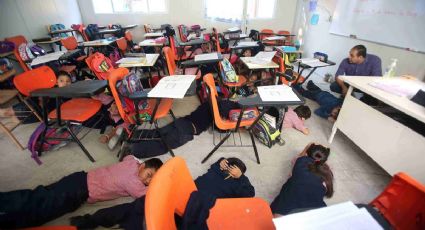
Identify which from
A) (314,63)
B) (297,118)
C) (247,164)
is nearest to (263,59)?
(314,63)

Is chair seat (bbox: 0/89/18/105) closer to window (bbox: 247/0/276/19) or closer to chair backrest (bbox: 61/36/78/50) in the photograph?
chair backrest (bbox: 61/36/78/50)

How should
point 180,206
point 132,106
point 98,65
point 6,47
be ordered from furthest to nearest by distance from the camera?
1. point 6,47
2. point 98,65
3. point 132,106
4. point 180,206

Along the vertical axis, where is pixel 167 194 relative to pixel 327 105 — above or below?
above

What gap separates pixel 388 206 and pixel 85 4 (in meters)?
7.29

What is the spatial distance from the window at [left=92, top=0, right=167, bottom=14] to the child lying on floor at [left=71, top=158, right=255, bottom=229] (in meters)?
5.60

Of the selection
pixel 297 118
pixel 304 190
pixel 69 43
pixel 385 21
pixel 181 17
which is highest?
pixel 181 17

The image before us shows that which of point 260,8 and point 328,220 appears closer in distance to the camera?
point 328,220

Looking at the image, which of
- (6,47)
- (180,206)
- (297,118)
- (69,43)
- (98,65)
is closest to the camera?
(180,206)

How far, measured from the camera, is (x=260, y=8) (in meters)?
5.89

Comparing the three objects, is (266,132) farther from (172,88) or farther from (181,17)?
(181,17)

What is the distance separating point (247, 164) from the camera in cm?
197

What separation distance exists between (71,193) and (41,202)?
17 centimetres

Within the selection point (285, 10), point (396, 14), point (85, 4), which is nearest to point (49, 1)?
point (85, 4)

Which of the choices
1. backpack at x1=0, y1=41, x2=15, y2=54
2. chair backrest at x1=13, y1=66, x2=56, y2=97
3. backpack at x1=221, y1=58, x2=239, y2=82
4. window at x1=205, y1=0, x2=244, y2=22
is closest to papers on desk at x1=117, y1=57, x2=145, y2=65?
chair backrest at x1=13, y1=66, x2=56, y2=97
